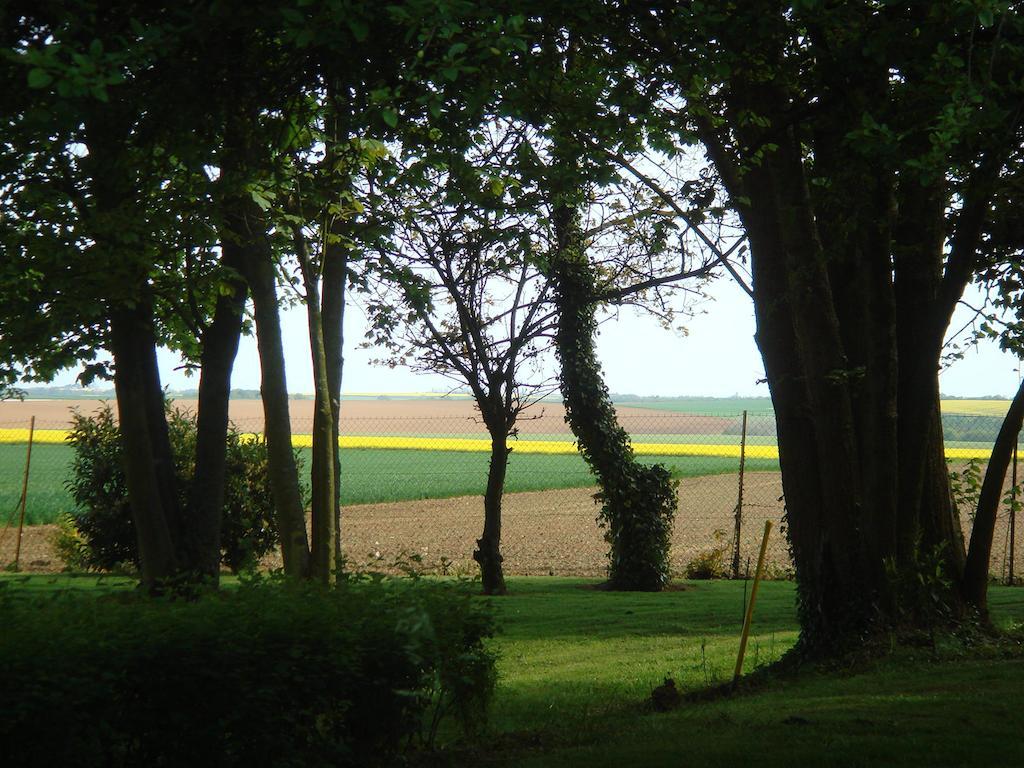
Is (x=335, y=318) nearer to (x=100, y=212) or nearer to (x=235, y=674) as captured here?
(x=100, y=212)

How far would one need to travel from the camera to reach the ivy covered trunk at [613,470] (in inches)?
652

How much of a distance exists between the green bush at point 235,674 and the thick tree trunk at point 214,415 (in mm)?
4864

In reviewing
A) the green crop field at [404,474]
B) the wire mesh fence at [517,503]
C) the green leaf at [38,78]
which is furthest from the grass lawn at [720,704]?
the green crop field at [404,474]

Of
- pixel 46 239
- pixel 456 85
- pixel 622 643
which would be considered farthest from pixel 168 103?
pixel 622 643

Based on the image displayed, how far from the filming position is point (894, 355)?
29.6ft

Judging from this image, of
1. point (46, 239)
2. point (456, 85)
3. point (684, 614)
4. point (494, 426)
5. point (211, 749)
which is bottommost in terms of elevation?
point (684, 614)

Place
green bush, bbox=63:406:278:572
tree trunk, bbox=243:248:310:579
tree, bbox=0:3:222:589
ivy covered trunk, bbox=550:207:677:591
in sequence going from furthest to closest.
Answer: ivy covered trunk, bbox=550:207:677:591, green bush, bbox=63:406:278:572, tree trunk, bbox=243:248:310:579, tree, bbox=0:3:222:589

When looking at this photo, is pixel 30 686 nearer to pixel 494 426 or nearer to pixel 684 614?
pixel 684 614

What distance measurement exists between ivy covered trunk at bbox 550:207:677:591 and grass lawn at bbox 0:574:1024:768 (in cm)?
457

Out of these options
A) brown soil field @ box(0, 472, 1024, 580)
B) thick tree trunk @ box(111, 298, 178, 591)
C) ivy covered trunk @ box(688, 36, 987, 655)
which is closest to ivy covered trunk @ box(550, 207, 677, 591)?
brown soil field @ box(0, 472, 1024, 580)

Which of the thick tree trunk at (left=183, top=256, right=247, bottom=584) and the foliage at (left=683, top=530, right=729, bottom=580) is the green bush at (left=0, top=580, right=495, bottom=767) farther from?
the foliage at (left=683, top=530, right=729, bottom=580)

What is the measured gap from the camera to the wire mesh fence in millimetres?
20125

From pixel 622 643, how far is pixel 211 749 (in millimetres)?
6802

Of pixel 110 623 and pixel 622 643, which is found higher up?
pixel 110 623
